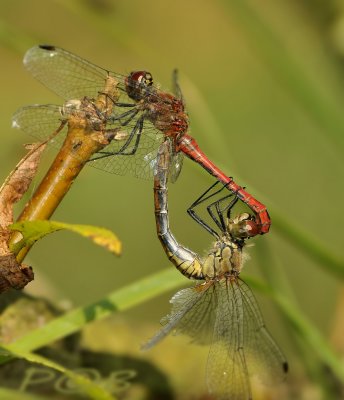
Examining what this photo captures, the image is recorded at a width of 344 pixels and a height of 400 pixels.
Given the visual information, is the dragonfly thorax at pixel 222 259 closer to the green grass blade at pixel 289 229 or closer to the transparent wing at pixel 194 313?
the transparent wing at pixel 194 313

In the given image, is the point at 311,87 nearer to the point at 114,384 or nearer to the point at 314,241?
the point at 314,241

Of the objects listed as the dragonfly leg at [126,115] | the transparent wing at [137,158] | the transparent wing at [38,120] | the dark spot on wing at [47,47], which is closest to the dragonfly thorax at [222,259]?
the transparent wing at [137,158]

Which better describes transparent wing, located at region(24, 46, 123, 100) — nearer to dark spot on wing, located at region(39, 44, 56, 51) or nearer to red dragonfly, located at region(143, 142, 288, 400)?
dark spot on wing, located at region(39, 44, 56, 51)

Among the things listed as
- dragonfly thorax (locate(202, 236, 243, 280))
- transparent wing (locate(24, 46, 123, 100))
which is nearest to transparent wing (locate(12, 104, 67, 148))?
transparent wing (locate(24, 46, 123, 100))

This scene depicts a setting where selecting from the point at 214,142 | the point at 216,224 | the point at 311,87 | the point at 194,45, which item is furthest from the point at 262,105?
the point at 216,224

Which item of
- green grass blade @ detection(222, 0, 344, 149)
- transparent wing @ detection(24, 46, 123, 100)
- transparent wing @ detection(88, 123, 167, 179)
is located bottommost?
transparent wing @ detection(88, 123, 167, 179)

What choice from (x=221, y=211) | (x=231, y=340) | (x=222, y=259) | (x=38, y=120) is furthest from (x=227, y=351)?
(x=38, y=120)
